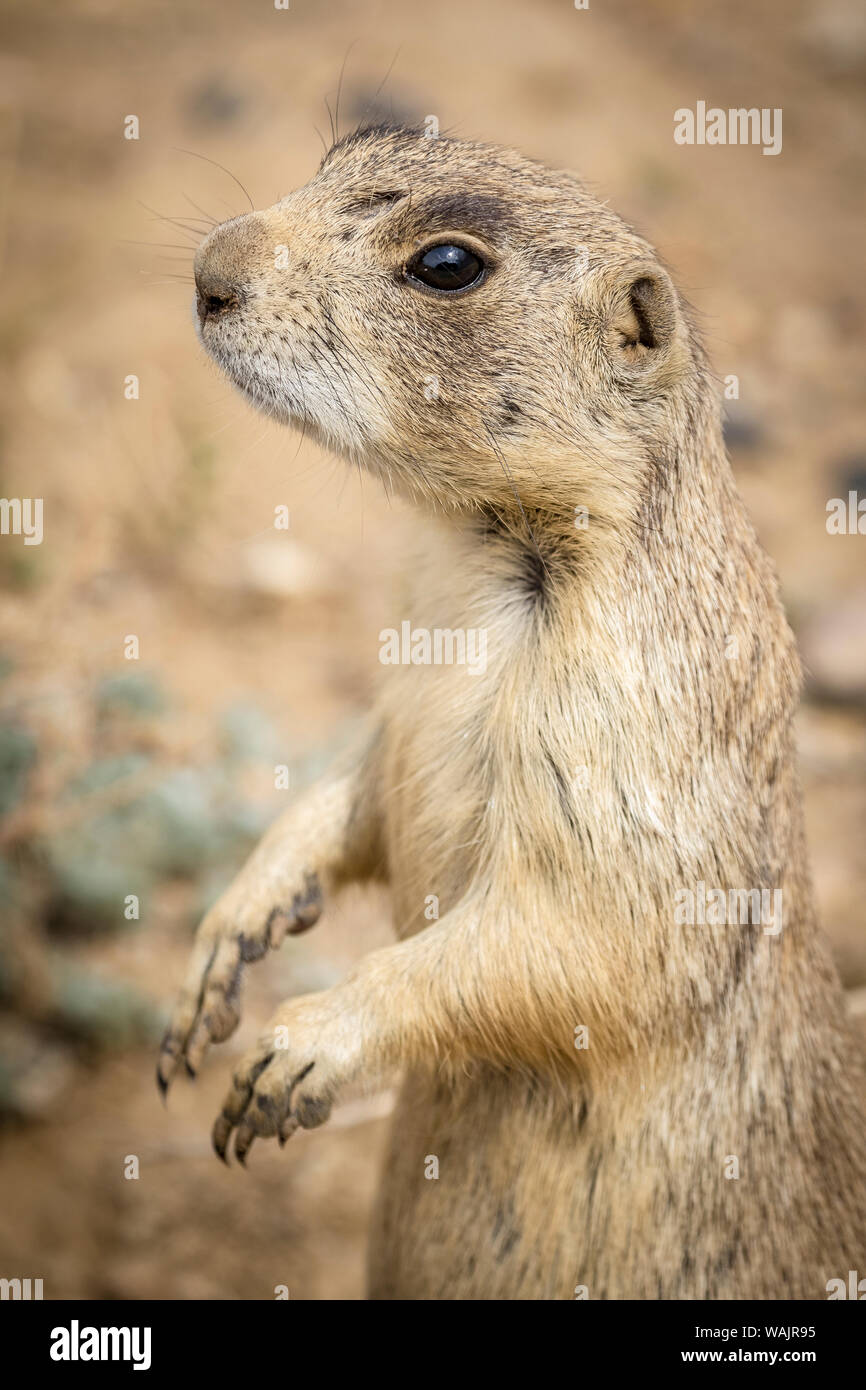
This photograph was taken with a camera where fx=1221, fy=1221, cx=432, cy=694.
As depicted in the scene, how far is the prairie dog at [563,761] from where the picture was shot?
2586mm

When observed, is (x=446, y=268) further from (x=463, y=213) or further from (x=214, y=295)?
(x=214, y=295)

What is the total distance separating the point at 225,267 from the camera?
265 centimetres

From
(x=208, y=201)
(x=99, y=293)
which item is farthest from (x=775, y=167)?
(x=99, y=293)

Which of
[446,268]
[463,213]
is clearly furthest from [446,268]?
[463,213]

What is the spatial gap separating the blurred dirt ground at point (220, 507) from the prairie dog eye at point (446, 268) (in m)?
0.65

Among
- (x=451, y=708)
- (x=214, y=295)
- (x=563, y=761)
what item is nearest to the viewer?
(x=563, y=761)

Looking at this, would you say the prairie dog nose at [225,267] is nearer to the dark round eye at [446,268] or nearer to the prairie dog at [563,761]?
the prairie dog at [563,761]

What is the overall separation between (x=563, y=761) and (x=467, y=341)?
932 millimetres

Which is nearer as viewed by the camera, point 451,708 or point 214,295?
point 214,295

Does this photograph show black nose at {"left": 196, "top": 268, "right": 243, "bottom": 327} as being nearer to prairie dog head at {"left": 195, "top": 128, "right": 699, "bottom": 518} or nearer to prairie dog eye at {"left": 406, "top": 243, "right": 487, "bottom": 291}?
prairie dog head at {"left": 195, "top": 128, "right": 699, "bottom": 518}

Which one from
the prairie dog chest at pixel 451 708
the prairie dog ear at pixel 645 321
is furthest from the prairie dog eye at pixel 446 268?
the prairie dog chest at pixel 451 708

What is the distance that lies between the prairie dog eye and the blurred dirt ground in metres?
0.65

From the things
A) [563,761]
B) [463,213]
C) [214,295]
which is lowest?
[563,761]
